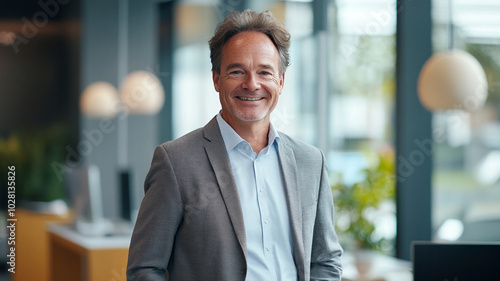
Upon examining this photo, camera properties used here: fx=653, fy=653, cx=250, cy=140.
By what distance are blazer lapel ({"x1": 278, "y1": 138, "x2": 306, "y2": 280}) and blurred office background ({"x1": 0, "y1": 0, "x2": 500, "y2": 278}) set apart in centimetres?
239

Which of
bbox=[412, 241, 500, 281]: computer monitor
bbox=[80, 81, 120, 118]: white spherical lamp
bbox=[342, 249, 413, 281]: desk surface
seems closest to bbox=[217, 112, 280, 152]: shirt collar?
bbox=[412, 241, 500, 281]: computer monitor

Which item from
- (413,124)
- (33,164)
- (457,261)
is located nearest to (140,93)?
(33,164)

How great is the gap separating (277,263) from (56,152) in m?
5.27

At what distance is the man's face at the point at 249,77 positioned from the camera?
180cm

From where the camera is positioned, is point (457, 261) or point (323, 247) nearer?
point (323, 247)

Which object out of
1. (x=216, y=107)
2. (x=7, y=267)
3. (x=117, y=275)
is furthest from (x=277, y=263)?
(x=216, y=107)

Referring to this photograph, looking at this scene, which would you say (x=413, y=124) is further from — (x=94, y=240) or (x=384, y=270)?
(x=94, y=240)

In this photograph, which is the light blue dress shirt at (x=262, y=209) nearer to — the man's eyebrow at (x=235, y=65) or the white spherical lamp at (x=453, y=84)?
the man's eyebrow at (x=235, y=65)

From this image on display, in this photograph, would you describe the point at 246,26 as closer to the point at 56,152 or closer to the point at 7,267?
the point at 7,267

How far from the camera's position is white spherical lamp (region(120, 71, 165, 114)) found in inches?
239

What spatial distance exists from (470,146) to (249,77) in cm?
345

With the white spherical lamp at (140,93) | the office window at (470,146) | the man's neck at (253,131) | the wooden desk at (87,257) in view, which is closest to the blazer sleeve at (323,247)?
the man's neck at (253,131)

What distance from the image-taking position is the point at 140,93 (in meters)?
6.16

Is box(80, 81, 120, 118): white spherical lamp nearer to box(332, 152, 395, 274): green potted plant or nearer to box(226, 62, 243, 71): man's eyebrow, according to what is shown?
box(332, 152, 395, 274): green potted plant
